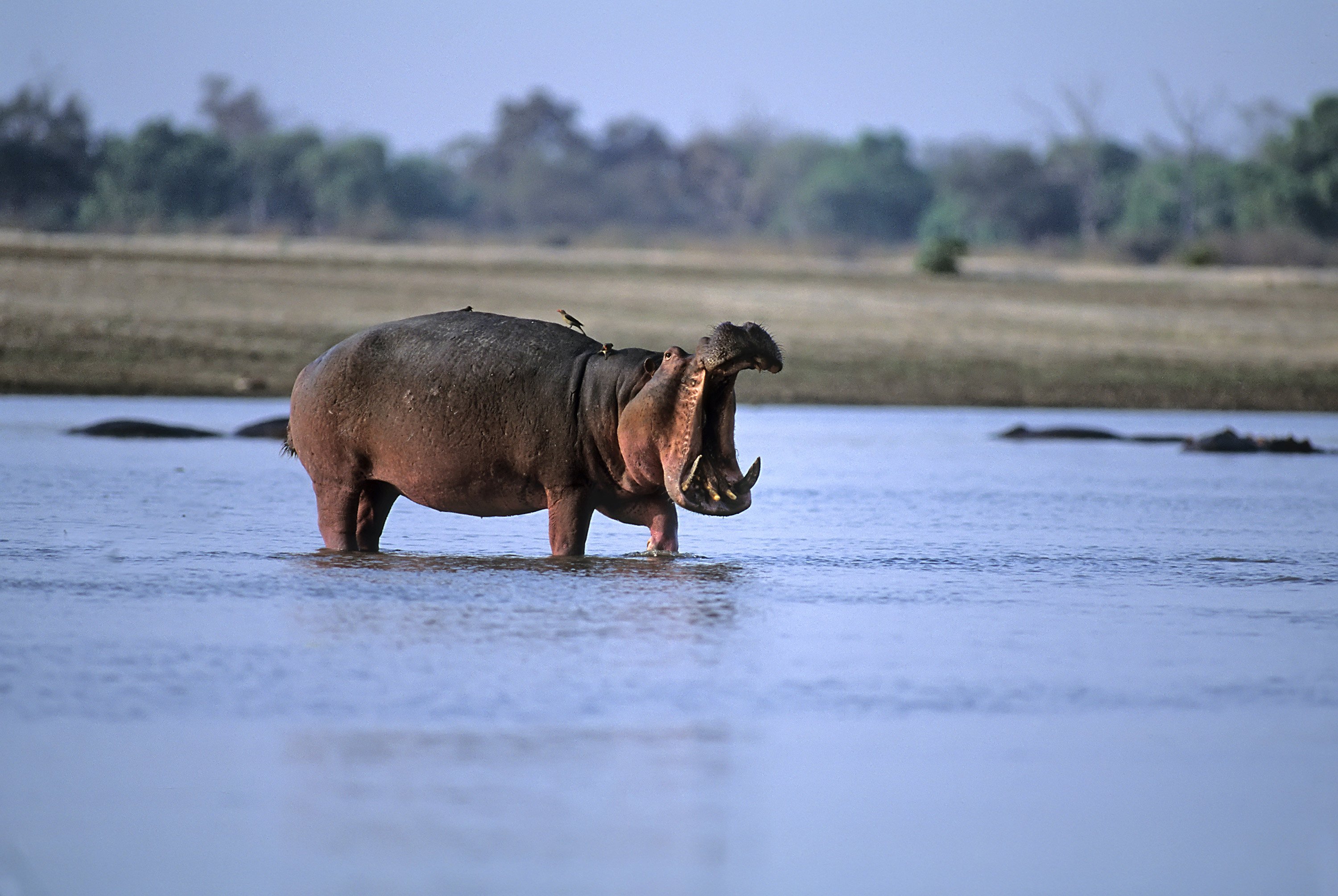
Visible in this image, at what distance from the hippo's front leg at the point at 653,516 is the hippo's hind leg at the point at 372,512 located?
998mm

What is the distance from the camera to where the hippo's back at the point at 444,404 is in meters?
8.09

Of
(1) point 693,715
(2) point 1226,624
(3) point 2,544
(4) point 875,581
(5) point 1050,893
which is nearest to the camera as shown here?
(5) point 1050,893

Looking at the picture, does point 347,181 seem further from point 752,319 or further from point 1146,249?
point 752,319

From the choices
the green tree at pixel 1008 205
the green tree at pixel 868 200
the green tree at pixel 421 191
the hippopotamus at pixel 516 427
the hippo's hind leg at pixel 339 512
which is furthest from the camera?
the green tree at pixel 868 200

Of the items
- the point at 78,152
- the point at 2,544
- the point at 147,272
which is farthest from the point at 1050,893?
the point at 78,152

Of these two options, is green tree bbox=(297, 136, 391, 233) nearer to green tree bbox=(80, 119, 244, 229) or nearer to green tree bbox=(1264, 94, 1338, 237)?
green tree bbox=(80, 119, 244, 229)

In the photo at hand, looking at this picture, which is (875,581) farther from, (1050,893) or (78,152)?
(78,152)

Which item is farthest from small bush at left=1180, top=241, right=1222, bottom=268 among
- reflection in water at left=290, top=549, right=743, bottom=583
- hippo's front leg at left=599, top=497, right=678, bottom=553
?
reflection in water at left=290, top=549, right=743, bottom=583

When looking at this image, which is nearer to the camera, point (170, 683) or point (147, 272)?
point (170, 683)

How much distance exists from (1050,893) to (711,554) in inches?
205

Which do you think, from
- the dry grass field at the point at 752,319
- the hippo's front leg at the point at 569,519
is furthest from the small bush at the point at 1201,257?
the hippo's front leg at the point at 569,519

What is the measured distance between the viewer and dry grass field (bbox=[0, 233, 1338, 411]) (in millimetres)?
23969

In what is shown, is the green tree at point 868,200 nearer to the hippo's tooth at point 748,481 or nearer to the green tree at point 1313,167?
the green tree at point 1313,167

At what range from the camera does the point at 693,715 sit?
5.19m
